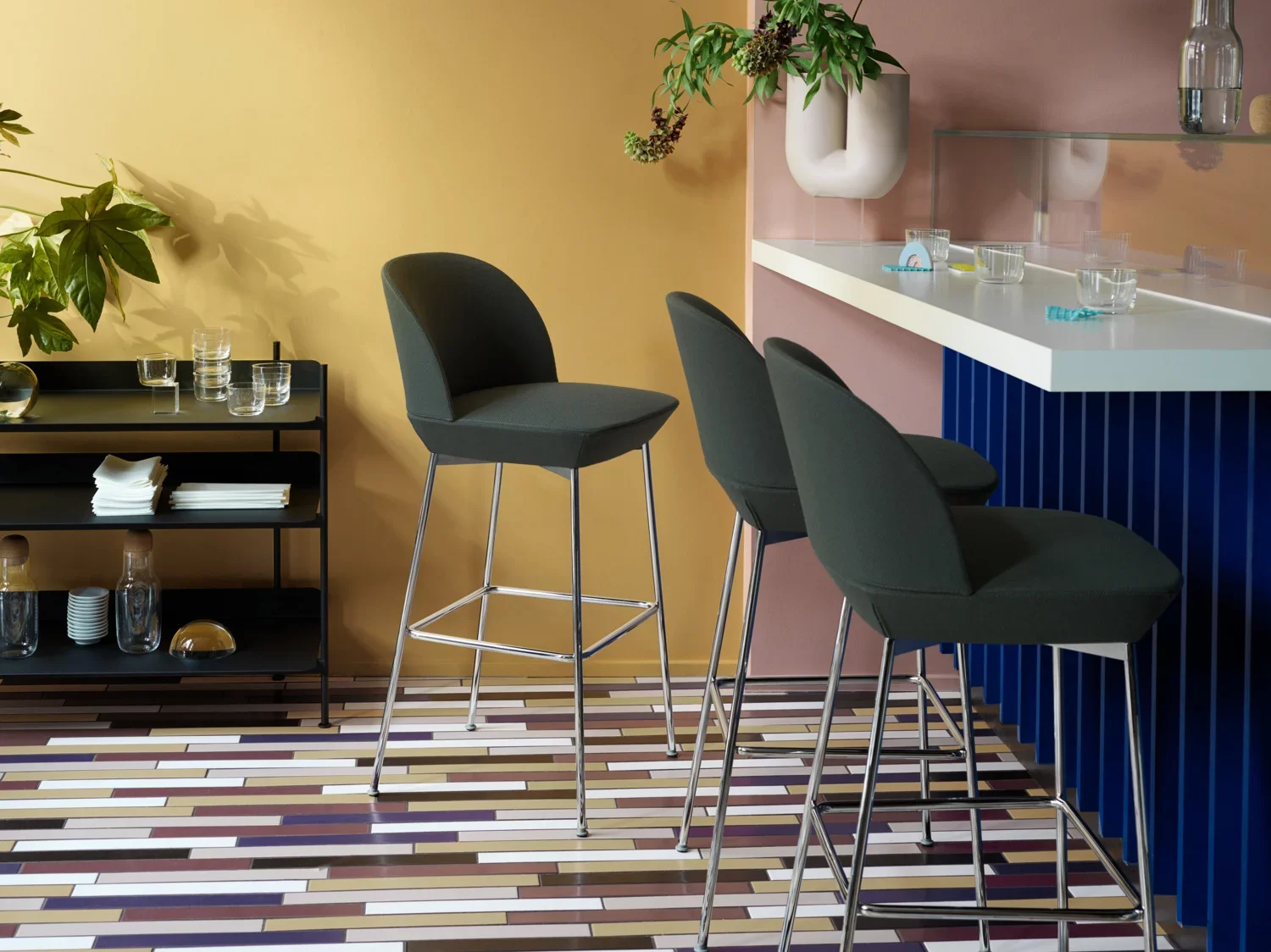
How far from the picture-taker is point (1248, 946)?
2113 mm

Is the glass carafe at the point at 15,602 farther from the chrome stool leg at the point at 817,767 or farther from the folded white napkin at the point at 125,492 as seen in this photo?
the chrome stool leg at the point at 817,767

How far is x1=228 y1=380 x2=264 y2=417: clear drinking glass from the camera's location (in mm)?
3244

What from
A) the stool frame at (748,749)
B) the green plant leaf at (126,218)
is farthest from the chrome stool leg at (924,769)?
the green plant leaf at (126,218)

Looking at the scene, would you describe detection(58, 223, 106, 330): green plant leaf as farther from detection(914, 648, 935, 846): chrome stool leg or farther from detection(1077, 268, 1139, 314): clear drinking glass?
detection(1077, 268, 1139, 314): clear drinking glass

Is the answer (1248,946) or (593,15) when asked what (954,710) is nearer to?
(1248,946)

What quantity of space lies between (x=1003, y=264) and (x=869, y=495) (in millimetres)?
894

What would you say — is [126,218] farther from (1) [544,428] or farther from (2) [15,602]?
(1) [544,428]

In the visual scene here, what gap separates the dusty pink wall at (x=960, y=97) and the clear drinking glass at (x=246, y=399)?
1244mm

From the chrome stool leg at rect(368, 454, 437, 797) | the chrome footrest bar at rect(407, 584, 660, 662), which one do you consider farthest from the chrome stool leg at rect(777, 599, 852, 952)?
the chrome stool leg at rect(368, 454, 437, 797)

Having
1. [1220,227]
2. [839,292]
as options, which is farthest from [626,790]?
[1220,227]

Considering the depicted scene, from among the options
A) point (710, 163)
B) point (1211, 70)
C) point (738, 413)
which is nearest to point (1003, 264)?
point (738, 413)

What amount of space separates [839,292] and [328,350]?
1.52 meters

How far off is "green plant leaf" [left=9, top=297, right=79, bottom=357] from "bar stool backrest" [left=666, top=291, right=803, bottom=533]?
1.71 metres

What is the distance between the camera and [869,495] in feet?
5.57
